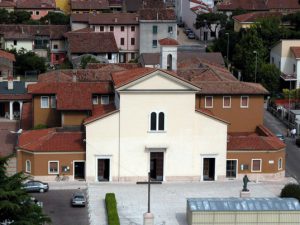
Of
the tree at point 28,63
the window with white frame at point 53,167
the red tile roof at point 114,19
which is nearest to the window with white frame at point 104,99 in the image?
the window with white frame at point 53,167

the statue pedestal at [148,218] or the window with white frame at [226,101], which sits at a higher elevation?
the window with white frame at [226,101]

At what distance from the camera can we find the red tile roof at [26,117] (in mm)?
69875

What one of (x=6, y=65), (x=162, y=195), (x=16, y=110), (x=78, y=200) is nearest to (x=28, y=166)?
(x=78, y=200)

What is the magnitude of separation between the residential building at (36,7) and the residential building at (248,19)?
98.3 ft

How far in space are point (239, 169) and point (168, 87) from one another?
24.6 feet

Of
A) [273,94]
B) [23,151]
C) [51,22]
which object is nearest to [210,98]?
[23,151]

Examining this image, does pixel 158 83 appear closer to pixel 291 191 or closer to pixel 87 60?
pixel 291 191

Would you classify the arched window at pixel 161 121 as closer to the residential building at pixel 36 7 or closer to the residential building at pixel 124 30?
the residential building at pixel 124 30

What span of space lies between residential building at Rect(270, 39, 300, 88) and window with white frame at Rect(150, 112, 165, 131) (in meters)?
32.7

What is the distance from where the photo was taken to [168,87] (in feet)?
190

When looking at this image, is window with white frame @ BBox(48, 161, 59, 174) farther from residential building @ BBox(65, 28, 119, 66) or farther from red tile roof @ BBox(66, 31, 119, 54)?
red tile roof @ BBox(66, 31, 119, 54)

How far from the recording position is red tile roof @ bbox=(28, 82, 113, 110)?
63719 millimetres

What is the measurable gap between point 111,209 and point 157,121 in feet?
30.6

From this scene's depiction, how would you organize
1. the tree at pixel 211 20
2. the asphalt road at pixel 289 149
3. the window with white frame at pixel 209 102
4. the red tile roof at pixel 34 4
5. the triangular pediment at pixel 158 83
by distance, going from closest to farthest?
the triangular pediment at pixel 158 83
the asphalt road at pixel 289 149
the window with white frame at pixel 209 102
the tree at pixel 211 20
the red tile roof at pixel 34 4
